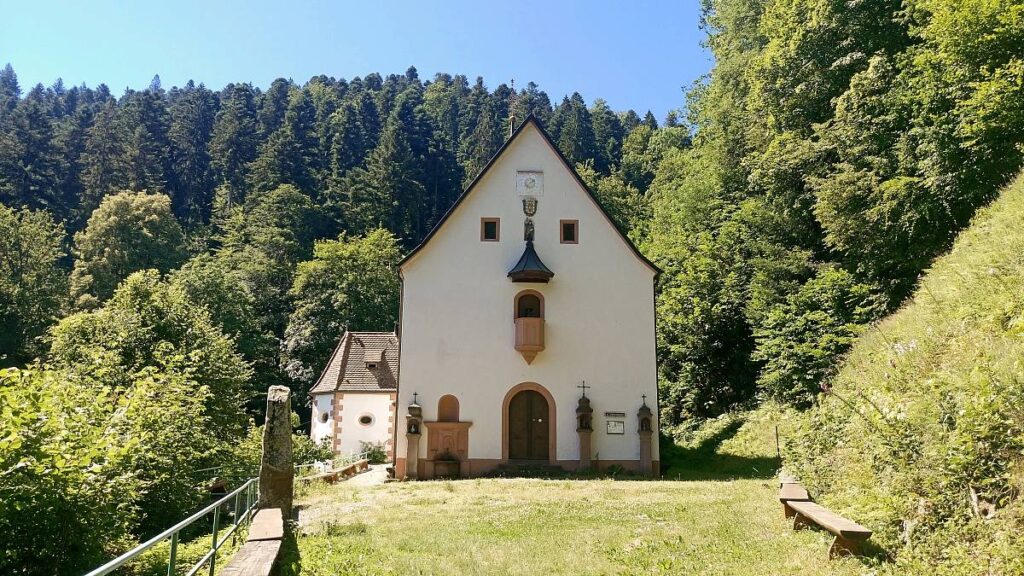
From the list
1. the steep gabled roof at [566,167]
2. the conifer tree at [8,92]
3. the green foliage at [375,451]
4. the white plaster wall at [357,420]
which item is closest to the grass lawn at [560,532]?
the steep gabled roof at [566,167]

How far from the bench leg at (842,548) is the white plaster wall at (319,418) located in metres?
34.0

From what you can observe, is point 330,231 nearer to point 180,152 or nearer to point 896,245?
point 180,152

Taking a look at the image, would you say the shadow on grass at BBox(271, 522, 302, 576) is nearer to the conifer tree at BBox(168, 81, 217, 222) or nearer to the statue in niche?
the statue in niche

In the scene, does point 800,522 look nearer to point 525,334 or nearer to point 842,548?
point 842,548

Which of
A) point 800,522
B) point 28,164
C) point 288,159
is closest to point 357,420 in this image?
point 800,522

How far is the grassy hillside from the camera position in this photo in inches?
245

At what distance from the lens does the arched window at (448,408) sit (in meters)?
21.8

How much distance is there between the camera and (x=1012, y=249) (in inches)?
448

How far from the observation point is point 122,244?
54750 mm

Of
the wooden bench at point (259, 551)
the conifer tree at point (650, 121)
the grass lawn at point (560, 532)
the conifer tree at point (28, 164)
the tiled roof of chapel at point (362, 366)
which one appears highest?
the conifer tree at point (650, 121)

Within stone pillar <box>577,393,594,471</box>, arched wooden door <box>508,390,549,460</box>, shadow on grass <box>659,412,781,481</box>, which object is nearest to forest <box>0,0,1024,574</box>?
shadow on grass <box>659,412,781,481</box>

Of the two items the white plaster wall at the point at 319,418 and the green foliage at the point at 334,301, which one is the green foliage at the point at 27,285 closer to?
the green foliage at the point at 334,301

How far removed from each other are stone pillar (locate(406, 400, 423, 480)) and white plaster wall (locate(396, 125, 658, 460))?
0.94ft

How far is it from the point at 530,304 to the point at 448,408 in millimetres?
3991
